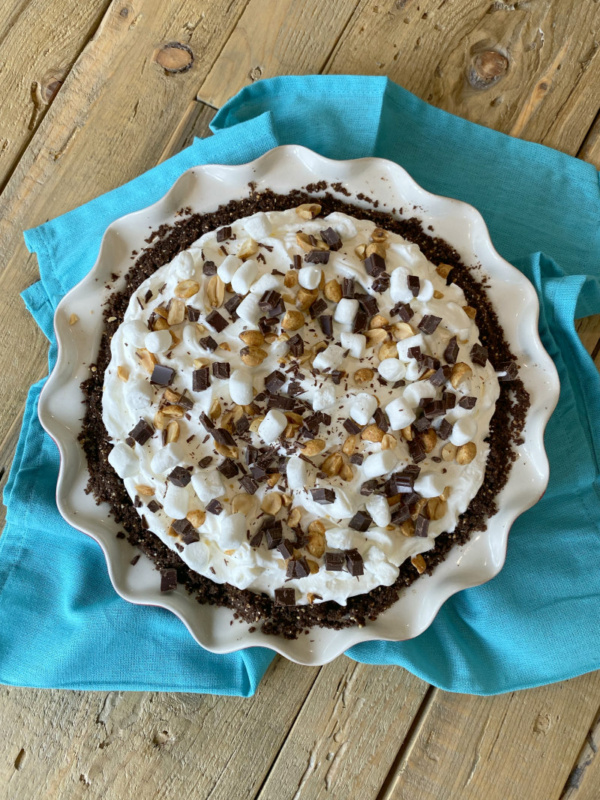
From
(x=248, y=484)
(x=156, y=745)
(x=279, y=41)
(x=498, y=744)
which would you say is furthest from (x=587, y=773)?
(x=279, y=41)

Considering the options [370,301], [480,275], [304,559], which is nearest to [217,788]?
[304,559]

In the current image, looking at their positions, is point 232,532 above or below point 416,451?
below

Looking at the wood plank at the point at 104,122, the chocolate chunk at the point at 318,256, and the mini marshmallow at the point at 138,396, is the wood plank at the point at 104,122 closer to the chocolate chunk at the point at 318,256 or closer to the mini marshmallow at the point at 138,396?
the mini marshmallow at the point at 138,396

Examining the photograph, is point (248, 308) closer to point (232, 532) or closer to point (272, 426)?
point (272, 426)

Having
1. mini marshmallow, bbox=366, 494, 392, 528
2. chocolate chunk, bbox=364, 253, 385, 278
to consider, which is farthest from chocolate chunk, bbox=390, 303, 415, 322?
mini marshmallow, bbox=366, 494, 392, 528

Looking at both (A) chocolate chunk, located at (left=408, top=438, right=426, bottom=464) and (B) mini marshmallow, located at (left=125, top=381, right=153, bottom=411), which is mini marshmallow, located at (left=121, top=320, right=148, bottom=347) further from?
(A) chocolate chunk, located at (left=408, top=438, right=426, bottom=464)

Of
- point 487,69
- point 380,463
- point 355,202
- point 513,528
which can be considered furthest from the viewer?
point 487,69
